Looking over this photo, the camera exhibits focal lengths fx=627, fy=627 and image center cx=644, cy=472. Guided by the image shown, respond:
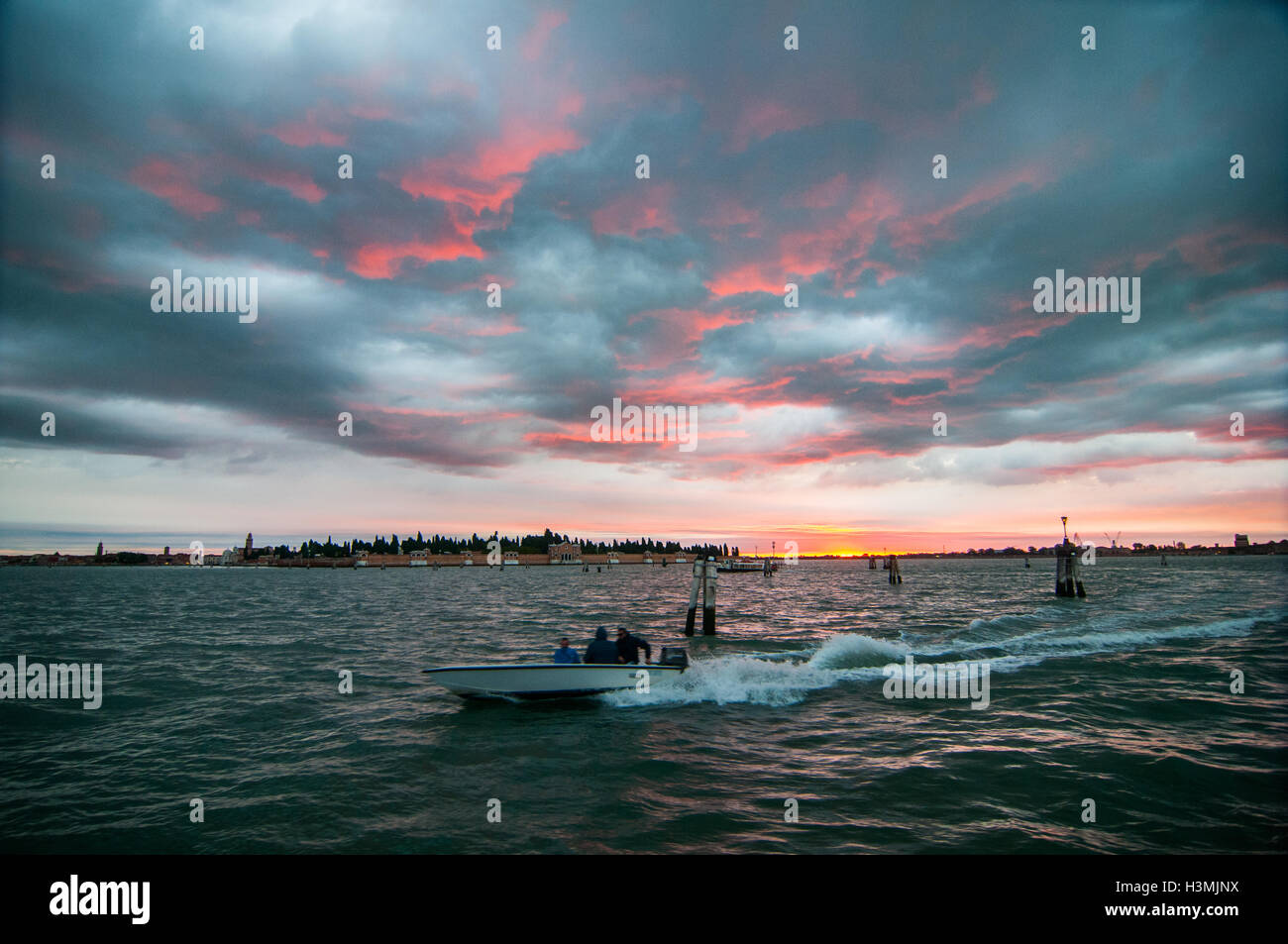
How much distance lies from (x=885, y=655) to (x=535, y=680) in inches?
564

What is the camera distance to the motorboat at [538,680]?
56.2ft

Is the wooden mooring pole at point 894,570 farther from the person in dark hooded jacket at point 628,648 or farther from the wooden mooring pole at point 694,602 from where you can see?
the person in dark hooded jacket at point 628,648

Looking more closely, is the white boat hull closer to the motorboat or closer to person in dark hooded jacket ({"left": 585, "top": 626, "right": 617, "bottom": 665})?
the motorboat

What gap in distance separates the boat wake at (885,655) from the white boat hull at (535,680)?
0.63 meters

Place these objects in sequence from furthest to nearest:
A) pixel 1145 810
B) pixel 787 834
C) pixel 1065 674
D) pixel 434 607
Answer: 1. pixel 434 607
2. pixel 1065 674
3. pixel 1145 810
4. pixel 787 834

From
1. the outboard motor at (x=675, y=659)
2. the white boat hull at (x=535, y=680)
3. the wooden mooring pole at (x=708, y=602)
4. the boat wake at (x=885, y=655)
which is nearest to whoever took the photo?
the white boat hull at (x=535, y=680)

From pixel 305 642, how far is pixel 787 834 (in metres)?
29.6

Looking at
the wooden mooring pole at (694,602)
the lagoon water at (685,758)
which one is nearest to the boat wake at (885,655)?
the lagoon water at (685,758)

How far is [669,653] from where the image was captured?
19.5 m

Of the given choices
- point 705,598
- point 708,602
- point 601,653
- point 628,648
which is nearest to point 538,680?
point 601,653

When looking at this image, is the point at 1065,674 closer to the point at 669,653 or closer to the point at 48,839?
the point at 669,653

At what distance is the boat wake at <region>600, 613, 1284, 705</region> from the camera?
61.2 feet
